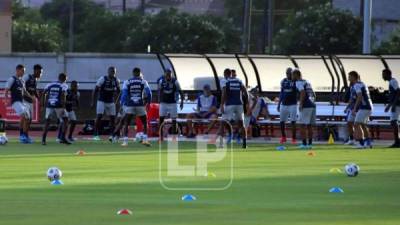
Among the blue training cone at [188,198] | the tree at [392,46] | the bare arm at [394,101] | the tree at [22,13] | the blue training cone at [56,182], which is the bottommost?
the blue training cone at [56,182]

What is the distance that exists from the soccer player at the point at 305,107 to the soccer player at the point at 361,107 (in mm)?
1153

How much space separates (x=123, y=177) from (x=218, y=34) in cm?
5997

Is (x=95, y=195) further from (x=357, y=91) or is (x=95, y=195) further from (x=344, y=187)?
(x=357, y=91)

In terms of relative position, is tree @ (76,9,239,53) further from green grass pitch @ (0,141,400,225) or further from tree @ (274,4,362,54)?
green grass pitch @ (0,141,400,225)

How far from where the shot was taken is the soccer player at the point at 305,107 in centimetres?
3312

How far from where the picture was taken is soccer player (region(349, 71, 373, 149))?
3266 cm

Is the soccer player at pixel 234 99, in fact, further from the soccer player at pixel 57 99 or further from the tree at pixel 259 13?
the tree at pixel 259 13

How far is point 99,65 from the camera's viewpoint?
Result: 4850 cm

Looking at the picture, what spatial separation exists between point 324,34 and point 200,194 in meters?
61.8

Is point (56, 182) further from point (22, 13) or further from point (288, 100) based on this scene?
point (22, 13)

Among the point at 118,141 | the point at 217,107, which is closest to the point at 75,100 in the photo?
the point at 118,141

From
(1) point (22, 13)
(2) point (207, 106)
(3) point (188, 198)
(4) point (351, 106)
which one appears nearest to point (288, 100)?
(4) point (351, 106)

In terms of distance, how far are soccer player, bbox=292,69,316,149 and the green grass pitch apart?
5971 millimetres

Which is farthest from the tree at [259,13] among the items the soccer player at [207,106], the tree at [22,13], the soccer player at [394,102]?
the soccer player at [394,102]
